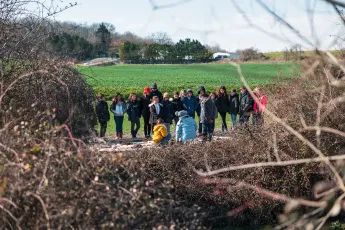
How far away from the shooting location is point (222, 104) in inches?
883

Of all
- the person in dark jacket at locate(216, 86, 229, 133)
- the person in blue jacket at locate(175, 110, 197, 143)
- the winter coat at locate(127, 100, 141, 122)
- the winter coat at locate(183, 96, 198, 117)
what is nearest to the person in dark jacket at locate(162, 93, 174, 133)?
the winter coat at locate(183, 96, 198, 117)

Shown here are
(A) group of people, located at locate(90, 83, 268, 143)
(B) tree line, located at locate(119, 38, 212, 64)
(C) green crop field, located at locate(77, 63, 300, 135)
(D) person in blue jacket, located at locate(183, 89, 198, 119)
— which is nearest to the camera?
(B) tree line, located at locate(119, 38, 212, 64)

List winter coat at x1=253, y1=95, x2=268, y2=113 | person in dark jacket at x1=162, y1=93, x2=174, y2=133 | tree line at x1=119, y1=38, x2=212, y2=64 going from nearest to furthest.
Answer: winter coat at x1=253, y1=95, x2=268, y2=113, tree line at x1=119, y1=38, x2=212, y2=64, person in dark jacket at x1=162, y1=93, x2=174, y2=133

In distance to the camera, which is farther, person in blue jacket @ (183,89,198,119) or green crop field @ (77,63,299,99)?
green crop field @ (77,63,299,99)

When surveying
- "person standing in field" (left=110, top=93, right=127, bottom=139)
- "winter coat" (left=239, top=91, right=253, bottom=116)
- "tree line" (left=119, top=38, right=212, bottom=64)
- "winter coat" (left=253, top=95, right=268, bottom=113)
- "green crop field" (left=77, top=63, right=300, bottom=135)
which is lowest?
"green crop field" (left=77, top=63, right=300, bottom=135)

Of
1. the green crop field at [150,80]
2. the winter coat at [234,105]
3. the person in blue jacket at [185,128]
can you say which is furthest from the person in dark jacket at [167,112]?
the green crop field at [150,80]

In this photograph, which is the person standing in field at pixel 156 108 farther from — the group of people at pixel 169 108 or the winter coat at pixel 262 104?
the winter coat at pixel 262 104

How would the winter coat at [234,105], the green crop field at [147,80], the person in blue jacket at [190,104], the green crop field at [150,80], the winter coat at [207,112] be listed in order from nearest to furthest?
the winter coat at [207,112] → the person in blue jacket at [190,104] → the winter coat at [234,105] → the green crop field at [147,80] → the green crop field at [150,80]

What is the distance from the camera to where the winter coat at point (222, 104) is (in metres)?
22.3

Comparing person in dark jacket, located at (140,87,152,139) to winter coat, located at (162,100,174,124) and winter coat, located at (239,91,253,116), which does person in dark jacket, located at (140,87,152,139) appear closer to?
winter coat, located at (162,100,174,124)

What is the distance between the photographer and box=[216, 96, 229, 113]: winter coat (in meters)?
22.3

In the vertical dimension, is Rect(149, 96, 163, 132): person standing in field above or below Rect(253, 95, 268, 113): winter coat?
below

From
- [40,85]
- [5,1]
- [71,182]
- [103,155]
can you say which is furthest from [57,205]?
[5,1]

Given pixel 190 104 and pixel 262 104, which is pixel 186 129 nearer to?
pixel 190 104
